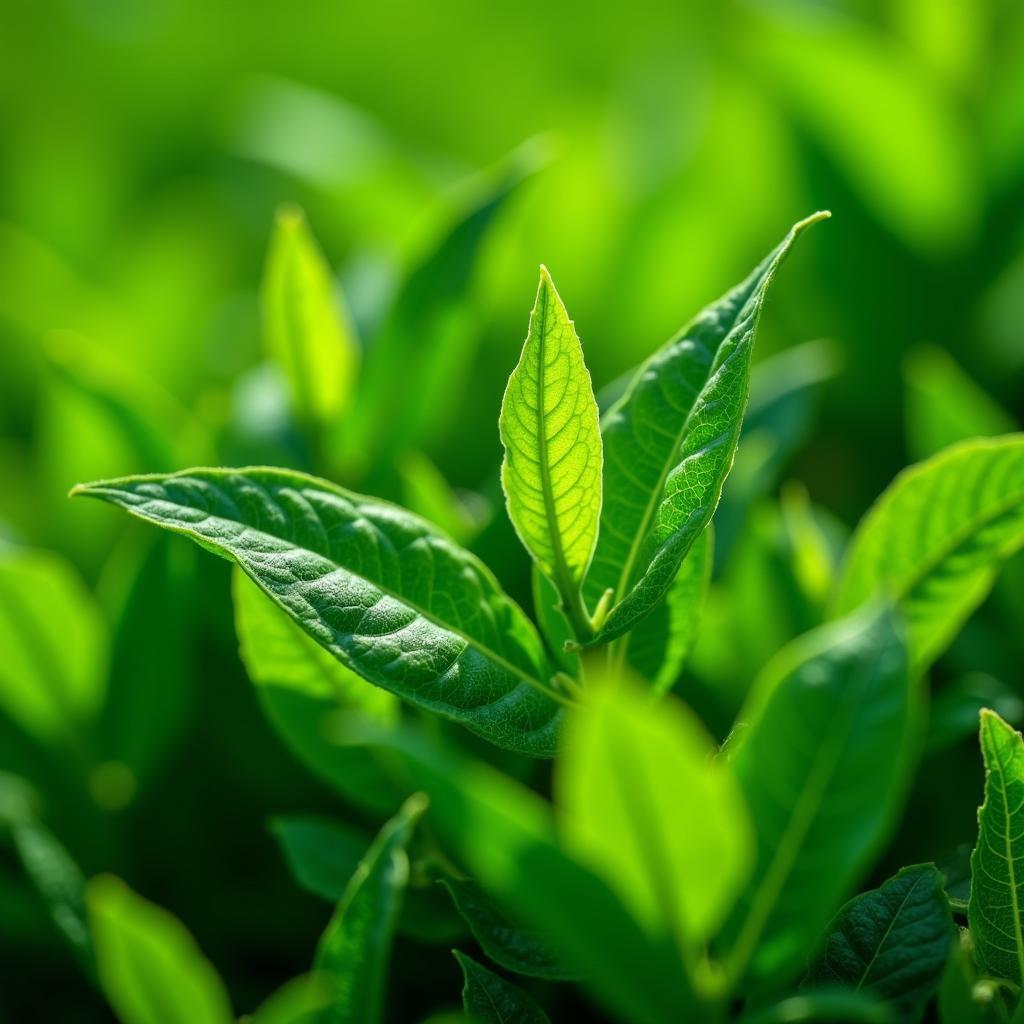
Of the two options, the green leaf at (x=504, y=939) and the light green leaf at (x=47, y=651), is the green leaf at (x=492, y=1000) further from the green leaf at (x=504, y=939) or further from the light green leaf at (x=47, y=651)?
the light green leaf at (x=47, y=651)

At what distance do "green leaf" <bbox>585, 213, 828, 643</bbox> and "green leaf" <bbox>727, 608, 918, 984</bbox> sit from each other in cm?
13

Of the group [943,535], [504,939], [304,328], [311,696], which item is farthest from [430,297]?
[504,939]

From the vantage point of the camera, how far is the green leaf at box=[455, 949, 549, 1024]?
85 cm

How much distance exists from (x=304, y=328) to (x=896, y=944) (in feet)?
2.88

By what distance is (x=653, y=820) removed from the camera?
66cm

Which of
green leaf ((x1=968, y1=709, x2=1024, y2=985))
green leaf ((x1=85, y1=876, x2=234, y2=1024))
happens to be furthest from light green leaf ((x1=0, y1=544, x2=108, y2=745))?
green leaf ((x1=968, y1=709, x2=1024, y2=985))

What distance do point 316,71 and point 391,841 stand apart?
309 cm

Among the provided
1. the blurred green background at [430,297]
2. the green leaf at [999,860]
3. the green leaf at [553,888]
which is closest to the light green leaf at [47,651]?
the blurred green background at [430,297]

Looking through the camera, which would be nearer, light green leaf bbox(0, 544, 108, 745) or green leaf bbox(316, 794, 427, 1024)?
green leaf bbox(316, 794, 427, 1024)

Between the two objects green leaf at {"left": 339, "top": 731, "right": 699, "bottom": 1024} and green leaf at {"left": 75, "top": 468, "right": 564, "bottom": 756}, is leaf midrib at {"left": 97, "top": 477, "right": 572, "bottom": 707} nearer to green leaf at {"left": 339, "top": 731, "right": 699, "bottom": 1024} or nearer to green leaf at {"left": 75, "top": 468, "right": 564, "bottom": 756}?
green leaf at {"left": 75, "top": 468, "right": 564, "bottom": 756}

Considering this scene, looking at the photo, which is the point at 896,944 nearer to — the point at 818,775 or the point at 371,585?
the point at 818,775

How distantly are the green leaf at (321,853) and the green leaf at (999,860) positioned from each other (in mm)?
474

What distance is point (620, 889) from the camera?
26.8 inches

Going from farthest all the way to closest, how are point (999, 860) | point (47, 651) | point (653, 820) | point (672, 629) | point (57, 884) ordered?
point (47, 651), point (57, 884), point (672, 629), point (999, 860), point (653, 820)
